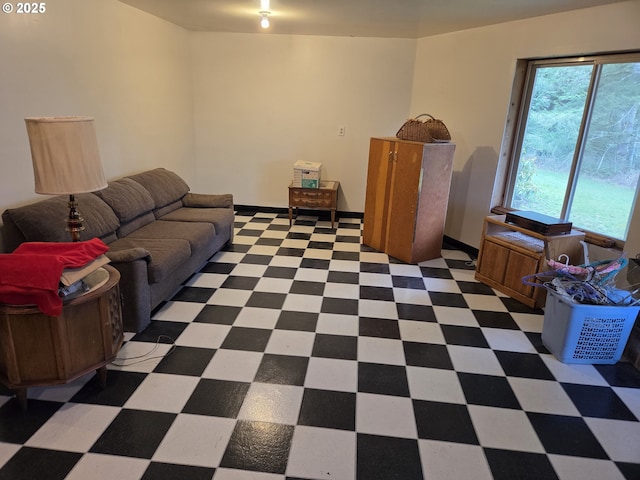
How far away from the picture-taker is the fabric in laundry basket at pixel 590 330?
2.47 metres

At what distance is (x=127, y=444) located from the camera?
1.83 metres

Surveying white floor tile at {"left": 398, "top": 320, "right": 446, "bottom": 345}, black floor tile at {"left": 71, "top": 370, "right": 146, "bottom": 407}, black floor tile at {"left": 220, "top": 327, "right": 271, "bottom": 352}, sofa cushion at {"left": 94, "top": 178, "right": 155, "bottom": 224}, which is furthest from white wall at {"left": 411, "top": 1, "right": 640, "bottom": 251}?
black floor tile at {"left": 71, "top": 370, "right": 146, "bottom": 407}

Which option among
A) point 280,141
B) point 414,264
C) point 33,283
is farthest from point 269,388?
point 280,141

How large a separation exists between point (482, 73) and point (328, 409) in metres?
3.58

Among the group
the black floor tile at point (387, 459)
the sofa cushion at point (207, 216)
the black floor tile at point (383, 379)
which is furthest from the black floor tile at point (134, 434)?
the sofa cushion at point (207, 216)

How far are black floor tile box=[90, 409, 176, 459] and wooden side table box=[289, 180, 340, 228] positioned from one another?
3.47 metres

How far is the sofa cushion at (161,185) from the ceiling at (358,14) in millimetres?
1502

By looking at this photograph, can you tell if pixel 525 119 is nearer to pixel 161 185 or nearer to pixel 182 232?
pixel 182 232

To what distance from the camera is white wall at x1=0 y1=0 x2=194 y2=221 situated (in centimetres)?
256

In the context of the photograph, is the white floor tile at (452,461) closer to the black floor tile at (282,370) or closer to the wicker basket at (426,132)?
the black floor tile at (282,370)

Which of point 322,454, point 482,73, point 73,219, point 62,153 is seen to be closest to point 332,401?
point 322,454

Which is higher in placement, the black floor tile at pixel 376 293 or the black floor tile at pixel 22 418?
the black floor tile at pixel 376 293

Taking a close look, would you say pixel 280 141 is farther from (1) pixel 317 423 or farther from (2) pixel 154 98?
(1) pixel 317 423

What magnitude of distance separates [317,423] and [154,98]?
3.77 metres
